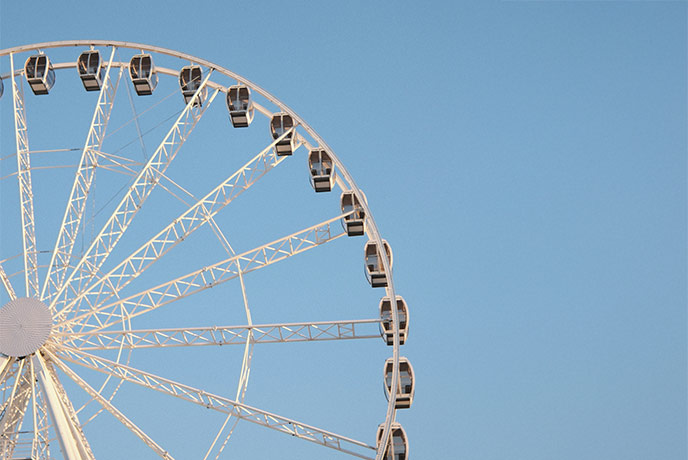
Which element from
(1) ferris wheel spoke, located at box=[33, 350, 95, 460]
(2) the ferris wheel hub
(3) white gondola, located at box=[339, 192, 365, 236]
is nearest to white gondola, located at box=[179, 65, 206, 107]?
(3) white gondola, located at box=[339, 192, 365, 236]

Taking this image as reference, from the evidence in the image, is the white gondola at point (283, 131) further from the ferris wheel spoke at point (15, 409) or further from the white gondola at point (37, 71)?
the ferris wheel spoke at point (15, 409)

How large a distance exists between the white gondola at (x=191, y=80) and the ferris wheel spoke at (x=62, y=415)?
30.9 feet

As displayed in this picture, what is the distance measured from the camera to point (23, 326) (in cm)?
3256

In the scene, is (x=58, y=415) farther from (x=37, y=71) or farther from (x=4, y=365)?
(x=37, y=71)

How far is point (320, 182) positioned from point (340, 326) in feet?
14.7

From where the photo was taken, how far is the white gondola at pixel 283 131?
3606 cm

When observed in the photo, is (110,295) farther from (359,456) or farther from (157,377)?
(359,456)

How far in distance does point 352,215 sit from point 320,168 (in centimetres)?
176

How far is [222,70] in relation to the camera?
120ft

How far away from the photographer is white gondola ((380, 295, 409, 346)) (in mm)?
34000

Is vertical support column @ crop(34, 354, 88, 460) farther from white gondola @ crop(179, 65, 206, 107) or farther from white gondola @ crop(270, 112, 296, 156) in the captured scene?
white gondola @ crop(179, 65, 206, 107)

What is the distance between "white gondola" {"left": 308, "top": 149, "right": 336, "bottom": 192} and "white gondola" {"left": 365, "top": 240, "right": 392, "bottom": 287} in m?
2.40

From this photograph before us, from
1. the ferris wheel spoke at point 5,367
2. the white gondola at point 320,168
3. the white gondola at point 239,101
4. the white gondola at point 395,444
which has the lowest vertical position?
the white gondola at point 395,444

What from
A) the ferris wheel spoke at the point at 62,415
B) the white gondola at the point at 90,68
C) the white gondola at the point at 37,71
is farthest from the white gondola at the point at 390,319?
the white gondola at the point at 37,71
